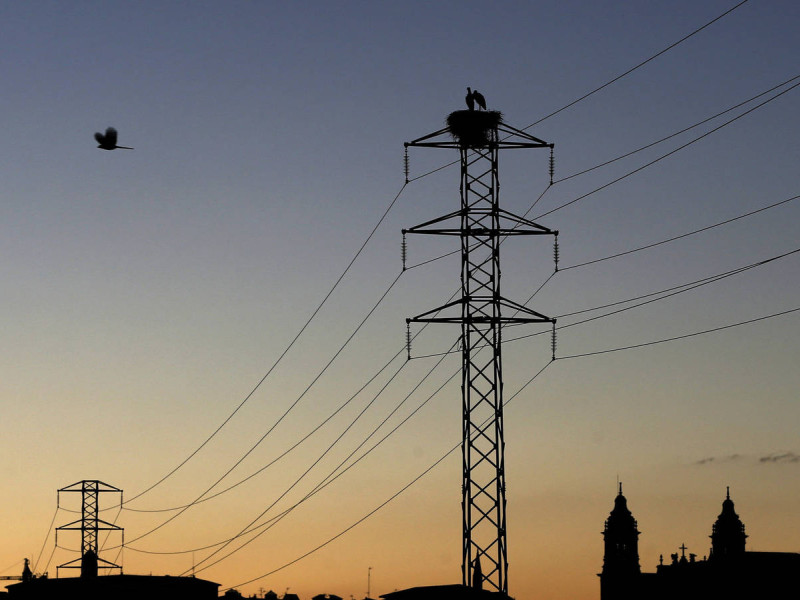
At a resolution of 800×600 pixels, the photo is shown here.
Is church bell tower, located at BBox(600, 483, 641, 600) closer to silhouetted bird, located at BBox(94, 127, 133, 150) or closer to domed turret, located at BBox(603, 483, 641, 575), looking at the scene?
domed turret, located at BBox(603, 483, 641, 575)

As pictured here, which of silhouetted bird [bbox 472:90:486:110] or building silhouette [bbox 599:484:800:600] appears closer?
silhouetted bird [bbox 472:90:486:110]

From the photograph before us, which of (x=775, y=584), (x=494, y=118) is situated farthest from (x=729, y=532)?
(x=494, y=118)

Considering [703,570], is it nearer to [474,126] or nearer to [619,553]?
[619,553]

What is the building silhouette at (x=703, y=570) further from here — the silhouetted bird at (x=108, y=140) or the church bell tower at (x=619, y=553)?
the silhouetted bird at (x=108, y=140)

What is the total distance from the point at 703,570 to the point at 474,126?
4361 inches

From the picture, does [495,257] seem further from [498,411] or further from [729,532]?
[729,532]

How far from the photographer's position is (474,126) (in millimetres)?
59250

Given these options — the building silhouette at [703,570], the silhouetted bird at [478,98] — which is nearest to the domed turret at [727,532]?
the building silhouette at [703,570]

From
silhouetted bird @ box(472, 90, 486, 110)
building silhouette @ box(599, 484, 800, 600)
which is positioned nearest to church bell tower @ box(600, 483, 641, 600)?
building silhouette @ box(599, 484, 800, 600)

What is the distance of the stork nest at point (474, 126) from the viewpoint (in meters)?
59.0

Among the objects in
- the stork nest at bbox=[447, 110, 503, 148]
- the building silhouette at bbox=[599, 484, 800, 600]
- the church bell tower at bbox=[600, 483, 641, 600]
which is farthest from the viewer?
the church bell tower at bbox=[600, 483, 641, 600]

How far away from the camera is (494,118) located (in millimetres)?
59844

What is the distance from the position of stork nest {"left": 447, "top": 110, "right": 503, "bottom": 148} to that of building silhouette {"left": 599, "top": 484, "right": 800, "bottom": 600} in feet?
327

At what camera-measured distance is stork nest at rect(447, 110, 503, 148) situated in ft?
194
